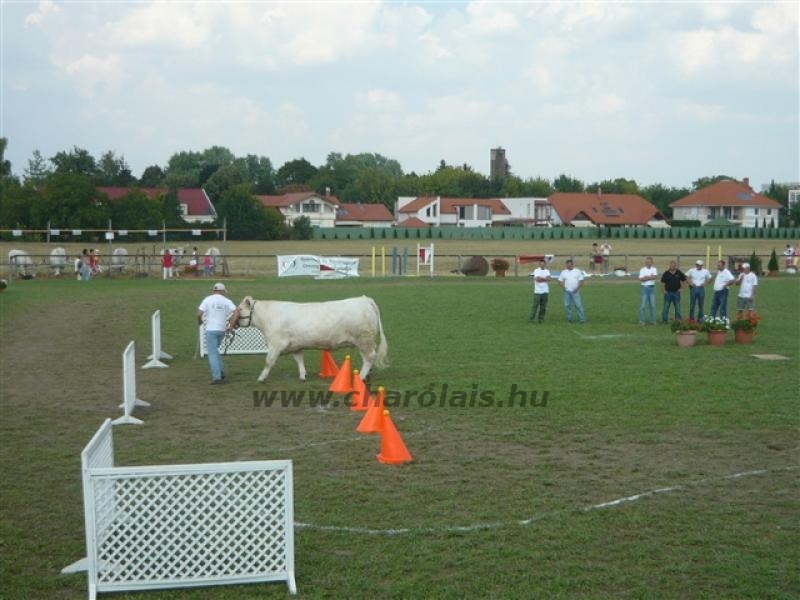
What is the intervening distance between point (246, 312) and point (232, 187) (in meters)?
65.1

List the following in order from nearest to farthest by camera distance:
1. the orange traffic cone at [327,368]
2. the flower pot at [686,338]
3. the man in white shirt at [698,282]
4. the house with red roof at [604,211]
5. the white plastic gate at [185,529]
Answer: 1. the white plastic gate at [185,529]
2. the orange traffic cone at [327,368]
3. the flower pot at [686,338]
4. the man in white shirt at [698,282]
5. the house with red roof at [604,211]

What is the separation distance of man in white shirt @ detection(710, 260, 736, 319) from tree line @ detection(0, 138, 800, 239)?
42288 millimetres

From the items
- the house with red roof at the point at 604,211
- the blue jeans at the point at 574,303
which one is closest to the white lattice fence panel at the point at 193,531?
the blue jeans at the point at 574,303

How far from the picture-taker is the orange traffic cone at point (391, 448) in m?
11.1

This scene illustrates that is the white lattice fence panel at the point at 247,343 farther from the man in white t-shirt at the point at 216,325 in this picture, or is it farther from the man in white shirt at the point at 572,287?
the man in white shirt at the point at 572,287

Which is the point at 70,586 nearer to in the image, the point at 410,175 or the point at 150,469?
the point at 150,469

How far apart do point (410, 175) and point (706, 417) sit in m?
134

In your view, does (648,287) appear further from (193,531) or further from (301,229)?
(301,229)

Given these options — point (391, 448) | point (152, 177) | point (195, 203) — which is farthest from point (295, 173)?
point (391, 448)

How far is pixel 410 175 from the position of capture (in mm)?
145750

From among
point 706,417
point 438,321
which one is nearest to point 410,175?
point 438,321

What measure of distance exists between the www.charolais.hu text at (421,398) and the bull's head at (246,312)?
1.66 metres

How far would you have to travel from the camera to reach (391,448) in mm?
11117

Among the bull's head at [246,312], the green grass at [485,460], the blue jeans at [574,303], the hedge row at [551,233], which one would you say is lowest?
the green grass at [485,460]
